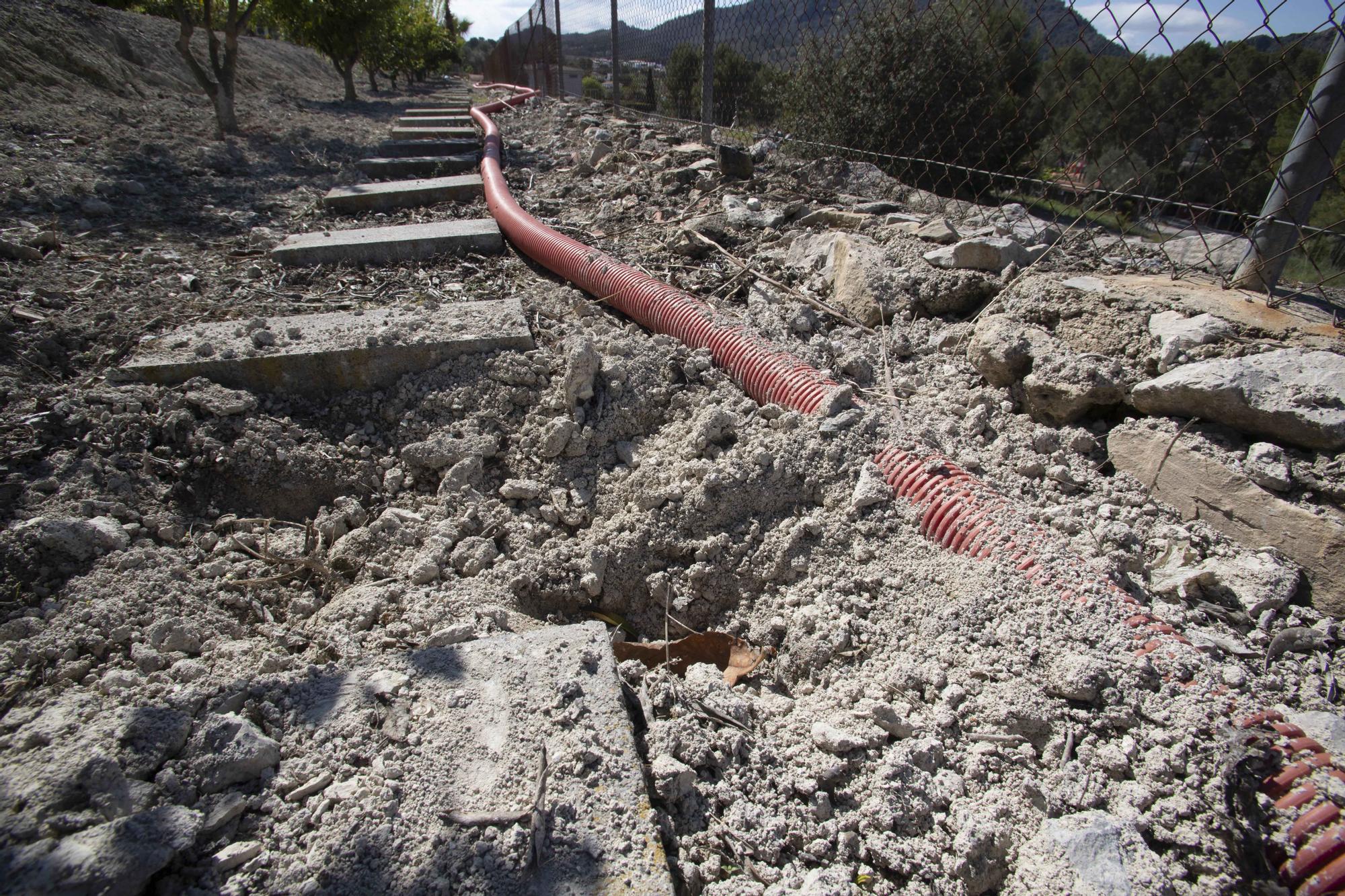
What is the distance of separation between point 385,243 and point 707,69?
3.09 meters

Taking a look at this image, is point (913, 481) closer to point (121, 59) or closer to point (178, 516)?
point (178, 516)

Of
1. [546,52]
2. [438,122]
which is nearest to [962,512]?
[438,122]

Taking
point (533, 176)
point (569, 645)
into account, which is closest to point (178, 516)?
point (569, 645)

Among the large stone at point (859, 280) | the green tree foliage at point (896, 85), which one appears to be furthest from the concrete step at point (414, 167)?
the large stone at point (859, 280)

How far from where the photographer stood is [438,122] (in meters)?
9.25

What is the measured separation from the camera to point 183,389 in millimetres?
2438

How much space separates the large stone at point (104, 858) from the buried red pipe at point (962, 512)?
5.81 ft

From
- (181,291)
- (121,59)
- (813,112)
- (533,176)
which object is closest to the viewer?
(181,291)

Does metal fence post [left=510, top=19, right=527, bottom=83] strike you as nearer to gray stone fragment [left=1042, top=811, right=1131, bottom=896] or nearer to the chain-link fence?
the chain-link fence

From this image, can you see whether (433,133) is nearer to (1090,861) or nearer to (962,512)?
(962,512)

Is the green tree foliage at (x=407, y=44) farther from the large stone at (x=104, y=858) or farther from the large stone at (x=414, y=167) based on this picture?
the large stone at (x=104, y=858)

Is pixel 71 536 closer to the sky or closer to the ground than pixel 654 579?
closer to the sky

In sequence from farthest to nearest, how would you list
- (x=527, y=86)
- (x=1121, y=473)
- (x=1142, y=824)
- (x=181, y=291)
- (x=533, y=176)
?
1. (x=527, y=86)
2. (x=533, y=176)
3. (x=181, y=291)
4. (x=1121, y=473)
5. (x=1142, y=824)

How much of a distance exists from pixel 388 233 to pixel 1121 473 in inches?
166
